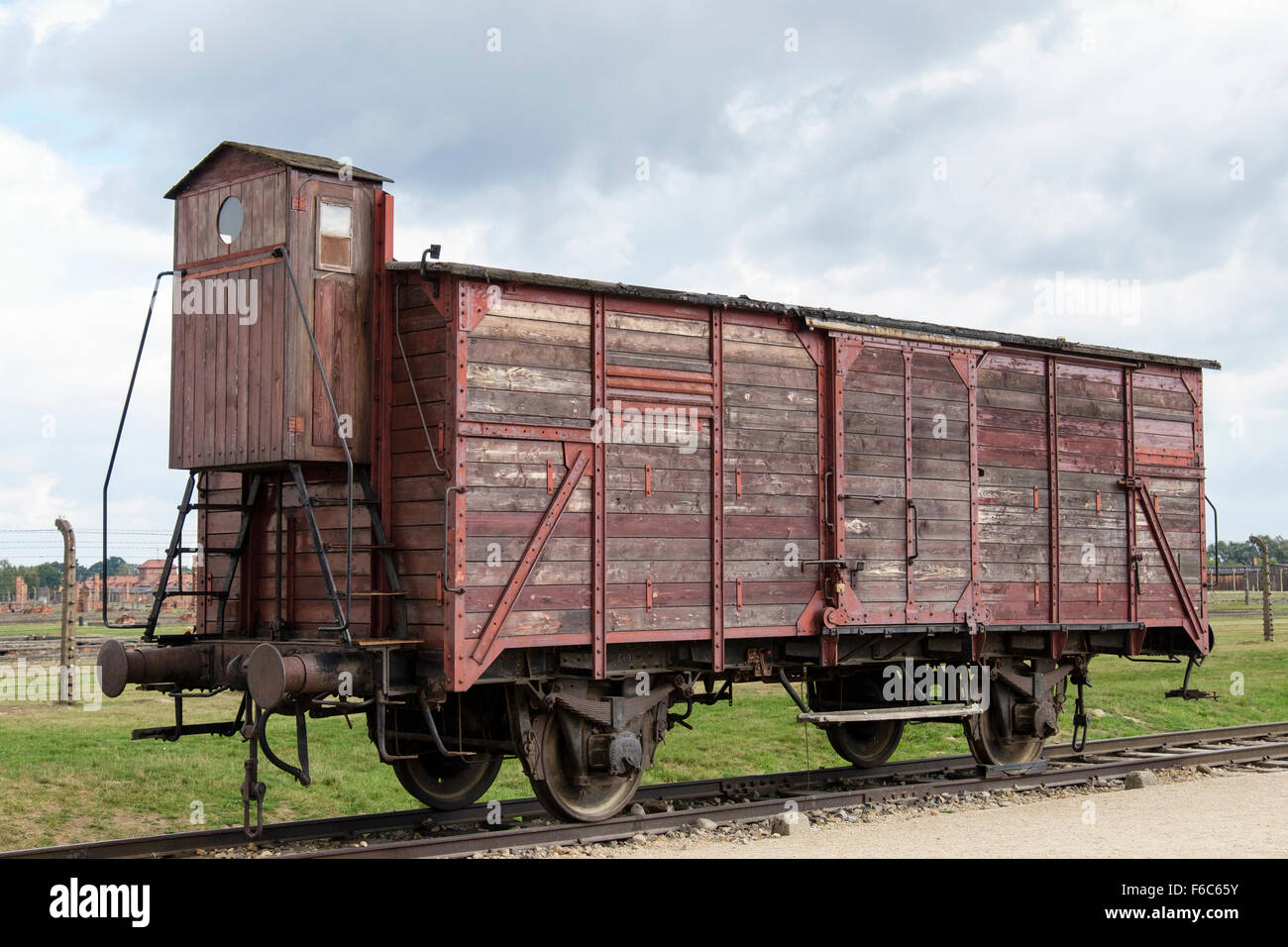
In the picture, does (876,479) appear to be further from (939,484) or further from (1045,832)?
(1045,832)

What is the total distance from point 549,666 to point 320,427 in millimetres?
2637

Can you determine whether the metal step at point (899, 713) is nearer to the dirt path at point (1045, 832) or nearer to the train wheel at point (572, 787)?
the dirt path at point (1045, 832)

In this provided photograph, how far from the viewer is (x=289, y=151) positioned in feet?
35.4

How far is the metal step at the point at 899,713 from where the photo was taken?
481 inches

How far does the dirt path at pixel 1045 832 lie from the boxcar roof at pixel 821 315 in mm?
4396

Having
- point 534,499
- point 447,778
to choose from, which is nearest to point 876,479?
point 534,499

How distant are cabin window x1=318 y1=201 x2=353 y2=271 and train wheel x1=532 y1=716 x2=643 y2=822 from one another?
4062 millimetres

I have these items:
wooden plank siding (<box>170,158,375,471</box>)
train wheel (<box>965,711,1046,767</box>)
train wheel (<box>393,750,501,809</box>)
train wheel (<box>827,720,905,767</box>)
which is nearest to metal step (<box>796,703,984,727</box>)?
train wheel (<box>965,711,1046,767</box>)

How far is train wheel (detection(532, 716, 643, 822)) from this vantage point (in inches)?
421

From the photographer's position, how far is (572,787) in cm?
1091

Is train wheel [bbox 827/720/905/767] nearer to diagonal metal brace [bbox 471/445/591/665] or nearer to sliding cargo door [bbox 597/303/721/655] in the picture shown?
sliding cargo door [bbox 597/303/721/655]

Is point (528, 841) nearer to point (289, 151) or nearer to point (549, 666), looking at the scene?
point (549, 666)

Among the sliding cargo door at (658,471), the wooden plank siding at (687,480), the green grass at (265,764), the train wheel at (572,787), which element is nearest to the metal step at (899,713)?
the wooden plank siding at (687,480)

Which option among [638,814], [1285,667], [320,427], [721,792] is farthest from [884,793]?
[1285,667]
